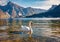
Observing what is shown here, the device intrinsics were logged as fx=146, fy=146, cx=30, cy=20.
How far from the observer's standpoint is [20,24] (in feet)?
11.1

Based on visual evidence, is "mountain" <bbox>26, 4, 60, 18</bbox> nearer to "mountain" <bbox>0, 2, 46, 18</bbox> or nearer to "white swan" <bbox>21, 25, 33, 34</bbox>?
"mountain" <bbox>0, 2, 46, 18</bbox>

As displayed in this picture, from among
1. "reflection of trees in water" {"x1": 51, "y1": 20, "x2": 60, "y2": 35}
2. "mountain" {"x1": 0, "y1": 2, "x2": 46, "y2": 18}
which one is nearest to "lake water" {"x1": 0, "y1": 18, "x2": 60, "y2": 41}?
"reflection of trees in water" {"x1": 51, "y1": 20, "x2": 60, "y2": 35}

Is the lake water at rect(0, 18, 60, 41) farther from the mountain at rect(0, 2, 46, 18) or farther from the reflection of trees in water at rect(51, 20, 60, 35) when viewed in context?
the mountain at rect(0, 2, 46, 18)

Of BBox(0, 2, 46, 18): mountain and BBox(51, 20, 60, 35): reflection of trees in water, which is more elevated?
BBox(0, 2, 46, 18): mountain

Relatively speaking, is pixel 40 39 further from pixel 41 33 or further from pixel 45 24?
pixel 45 24

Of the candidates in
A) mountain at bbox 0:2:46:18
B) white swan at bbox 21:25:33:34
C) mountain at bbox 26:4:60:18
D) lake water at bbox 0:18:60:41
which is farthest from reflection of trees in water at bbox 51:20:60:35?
white swan at bbox 21:25:33:34

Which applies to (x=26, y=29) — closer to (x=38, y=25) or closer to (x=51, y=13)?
(x=38, y=25)

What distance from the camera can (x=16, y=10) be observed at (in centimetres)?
347

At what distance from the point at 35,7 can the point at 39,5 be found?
11 cm

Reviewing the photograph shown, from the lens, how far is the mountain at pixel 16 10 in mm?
3424

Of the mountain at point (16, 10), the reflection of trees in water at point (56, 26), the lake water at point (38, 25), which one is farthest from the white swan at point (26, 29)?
the reflection of trees in water at point (56, 26)

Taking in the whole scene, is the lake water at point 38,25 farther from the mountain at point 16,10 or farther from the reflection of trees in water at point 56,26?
the mountain at point 16,10

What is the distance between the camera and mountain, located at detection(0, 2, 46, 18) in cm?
342

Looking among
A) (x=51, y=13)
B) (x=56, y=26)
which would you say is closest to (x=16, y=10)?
(x=51, y=13)
